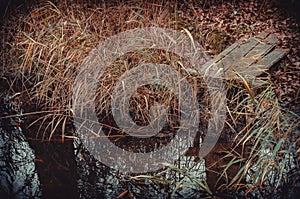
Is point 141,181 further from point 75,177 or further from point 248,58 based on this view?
point 248,58

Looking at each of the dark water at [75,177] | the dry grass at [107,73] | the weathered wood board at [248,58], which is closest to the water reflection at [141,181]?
the dark water at [75,177]

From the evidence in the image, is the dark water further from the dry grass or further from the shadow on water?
the dry grass

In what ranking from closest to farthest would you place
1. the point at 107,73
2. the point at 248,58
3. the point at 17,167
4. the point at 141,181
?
the point at 141,181
the point at 17,167
the point at 248,58
the point at 107,73

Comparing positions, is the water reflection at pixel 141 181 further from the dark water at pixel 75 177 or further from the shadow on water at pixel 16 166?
the shadow on water at pixel 16 166

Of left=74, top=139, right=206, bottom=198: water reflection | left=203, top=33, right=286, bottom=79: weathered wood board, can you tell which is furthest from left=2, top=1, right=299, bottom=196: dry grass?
left=74, top=139, right=206, bottom=198: water reflection

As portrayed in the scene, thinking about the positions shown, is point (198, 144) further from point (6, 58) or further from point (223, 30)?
point (6, 58)

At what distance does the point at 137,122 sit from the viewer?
9.16 ft

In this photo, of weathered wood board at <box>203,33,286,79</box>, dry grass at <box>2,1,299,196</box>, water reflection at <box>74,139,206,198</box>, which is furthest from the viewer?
weathered wood board at <box>203,33,286,79</box>

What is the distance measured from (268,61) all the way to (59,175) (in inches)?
64.2

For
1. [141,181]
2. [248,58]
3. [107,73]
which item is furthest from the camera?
[107,73]

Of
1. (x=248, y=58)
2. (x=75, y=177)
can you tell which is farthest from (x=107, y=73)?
(x=248, y=58)

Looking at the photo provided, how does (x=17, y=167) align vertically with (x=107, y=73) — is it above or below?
below

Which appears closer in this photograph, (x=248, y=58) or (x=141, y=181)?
(x=141, y=181)

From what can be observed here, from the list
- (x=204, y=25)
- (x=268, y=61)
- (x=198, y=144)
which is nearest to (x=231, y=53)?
(x=268, y=61)
